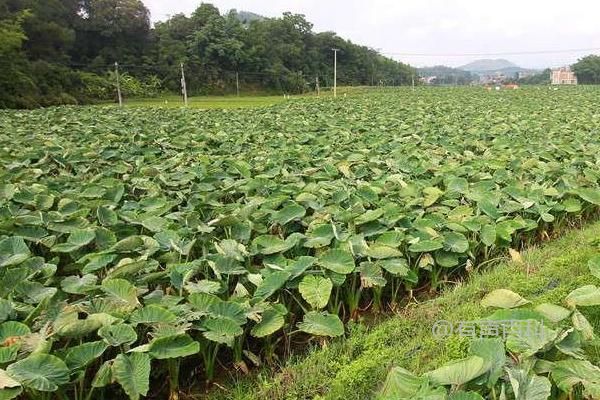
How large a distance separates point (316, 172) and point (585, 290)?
11.6ft

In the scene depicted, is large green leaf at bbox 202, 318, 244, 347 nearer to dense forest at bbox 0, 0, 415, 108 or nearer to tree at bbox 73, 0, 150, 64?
dense forest at bbox 0, 0, 415, 108

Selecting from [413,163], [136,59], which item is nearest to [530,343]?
[413,163]

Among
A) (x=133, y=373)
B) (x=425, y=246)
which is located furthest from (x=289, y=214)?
(x=133, y=373)

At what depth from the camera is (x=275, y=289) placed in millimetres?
2742

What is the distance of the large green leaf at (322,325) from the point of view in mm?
2635

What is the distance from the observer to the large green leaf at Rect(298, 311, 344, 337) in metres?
2.63

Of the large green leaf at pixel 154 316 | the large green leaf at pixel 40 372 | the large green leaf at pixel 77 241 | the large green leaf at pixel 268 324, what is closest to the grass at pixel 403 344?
the large green leaf at pixel 268 324

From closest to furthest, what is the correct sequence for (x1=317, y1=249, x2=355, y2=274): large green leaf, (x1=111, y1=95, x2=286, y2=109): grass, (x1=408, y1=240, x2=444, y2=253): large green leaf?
1. (x1=317, y1=249, x2=355, y2=274): large green leaf
2. (x1=408, y1=240, x2=444, y2=253): large green leaf
3. (x1=111, y1=95, x2=286, y2=109): grass

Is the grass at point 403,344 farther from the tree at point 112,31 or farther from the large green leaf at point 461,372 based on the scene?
the tree at point 112,31

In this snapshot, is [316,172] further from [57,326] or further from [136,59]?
[136,59]

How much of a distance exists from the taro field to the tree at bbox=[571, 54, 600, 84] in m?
76.3

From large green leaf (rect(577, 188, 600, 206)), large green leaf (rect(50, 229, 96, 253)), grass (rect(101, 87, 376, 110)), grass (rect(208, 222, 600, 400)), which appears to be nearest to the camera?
grass (rect(208, 222, 600, 400))

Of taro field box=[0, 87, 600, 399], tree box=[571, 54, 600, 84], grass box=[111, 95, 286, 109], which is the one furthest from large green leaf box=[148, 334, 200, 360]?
tree box=[571, 54, 600, 84]

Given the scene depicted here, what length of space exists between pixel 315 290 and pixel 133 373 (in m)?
1.10
